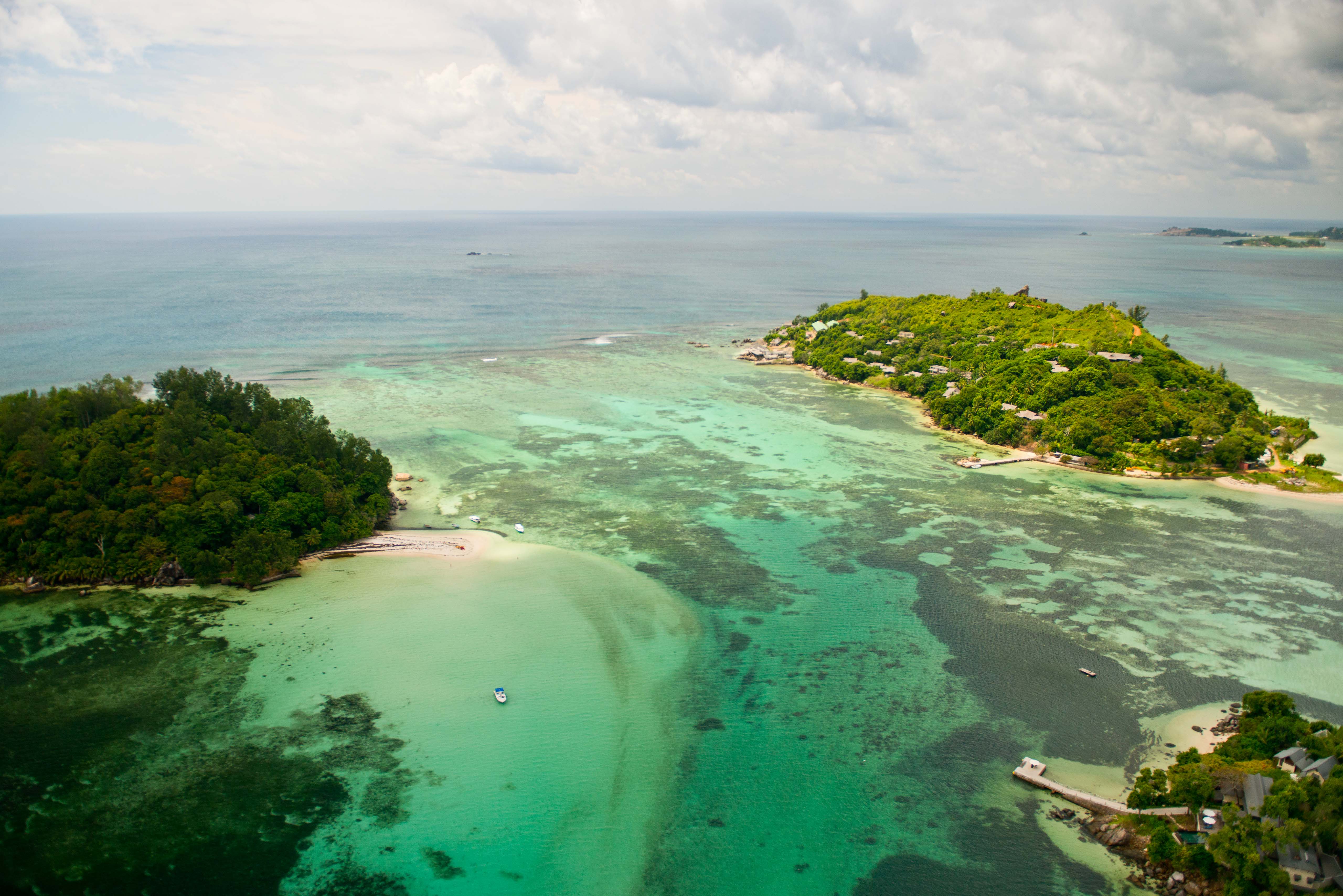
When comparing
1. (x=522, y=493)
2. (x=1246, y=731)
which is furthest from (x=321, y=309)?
(x=1246, y=731)

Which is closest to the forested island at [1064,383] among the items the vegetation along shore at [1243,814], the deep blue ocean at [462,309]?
the deep blue ocean at [462,309]

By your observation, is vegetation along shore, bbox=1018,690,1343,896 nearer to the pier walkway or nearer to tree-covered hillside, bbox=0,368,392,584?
the pier walkway

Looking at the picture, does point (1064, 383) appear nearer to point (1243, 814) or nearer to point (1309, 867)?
point (1243, 814)

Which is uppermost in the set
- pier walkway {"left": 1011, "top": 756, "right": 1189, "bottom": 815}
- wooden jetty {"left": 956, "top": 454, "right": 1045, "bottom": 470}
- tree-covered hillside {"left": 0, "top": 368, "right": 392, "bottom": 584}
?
tree-covered hillside {"left": 0, "top": 368, "right": 392, "bottom": 584}

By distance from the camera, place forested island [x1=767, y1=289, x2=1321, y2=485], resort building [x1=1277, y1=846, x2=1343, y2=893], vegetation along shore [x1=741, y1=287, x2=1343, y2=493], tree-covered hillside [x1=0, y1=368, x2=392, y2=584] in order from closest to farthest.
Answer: resort building [x1=1277, y1=846, x2=1343, y2=893], tree-covered hillside [x1=0, y1=368, x2=392, y2=584], vegetation along shore [x1=741, y1=287, x2=1343, y2=493], forested island [x1=767, y1=289, x2=1321, y2=485]

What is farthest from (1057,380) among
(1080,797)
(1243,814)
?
(1243,814)

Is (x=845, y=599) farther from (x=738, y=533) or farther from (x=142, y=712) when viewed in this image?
(x=142, y=712)

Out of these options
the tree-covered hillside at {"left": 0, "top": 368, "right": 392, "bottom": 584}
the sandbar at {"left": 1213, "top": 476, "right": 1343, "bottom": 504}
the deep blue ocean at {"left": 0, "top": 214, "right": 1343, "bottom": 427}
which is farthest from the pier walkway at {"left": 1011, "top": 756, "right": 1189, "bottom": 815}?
the deep blue ocean at {"left": 0, "top": 214, "right": 1343, "bottom": 427}
